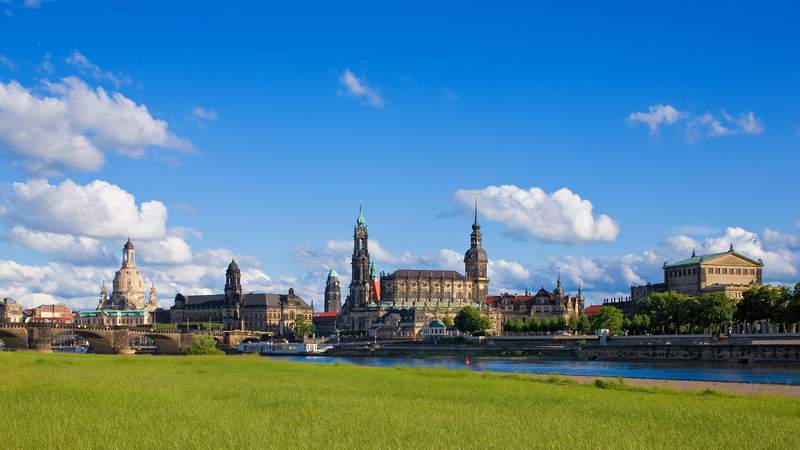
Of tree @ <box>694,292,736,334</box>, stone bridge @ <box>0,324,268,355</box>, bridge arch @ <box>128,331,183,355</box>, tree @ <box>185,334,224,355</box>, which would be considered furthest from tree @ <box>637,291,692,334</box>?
bridge arch @ <box>128,331,183,355</box>

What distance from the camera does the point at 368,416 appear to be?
3434 cm

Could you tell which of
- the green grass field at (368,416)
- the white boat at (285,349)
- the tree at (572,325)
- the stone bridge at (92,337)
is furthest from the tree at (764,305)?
the stone bridge at (92,337)

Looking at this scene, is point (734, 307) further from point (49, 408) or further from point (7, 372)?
point (49, 408)

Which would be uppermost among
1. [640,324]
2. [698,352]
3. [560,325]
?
[640,324]

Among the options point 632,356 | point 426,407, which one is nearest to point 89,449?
point 426,407

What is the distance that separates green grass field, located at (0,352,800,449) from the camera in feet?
90.8

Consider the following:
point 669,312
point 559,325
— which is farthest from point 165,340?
point 669,312

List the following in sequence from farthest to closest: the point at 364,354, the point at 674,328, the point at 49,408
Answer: the point at 364,354 → the point at 674,328 → the point at 49,408

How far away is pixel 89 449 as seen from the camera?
25.2 m

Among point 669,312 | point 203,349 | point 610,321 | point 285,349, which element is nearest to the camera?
point 203,349

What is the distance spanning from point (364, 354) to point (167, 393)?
133027mm

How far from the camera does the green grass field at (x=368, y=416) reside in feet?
90.8

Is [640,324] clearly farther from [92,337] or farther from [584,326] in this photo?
[92,337]

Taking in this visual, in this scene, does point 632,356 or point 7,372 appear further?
point 632,356
